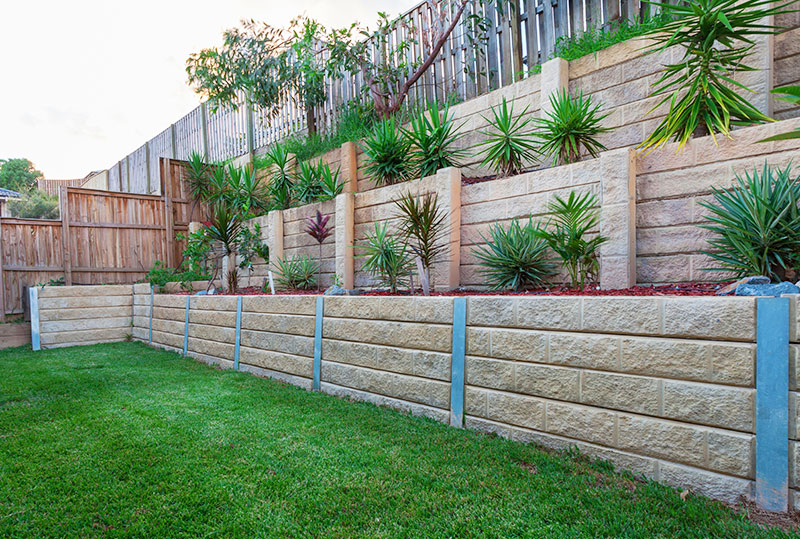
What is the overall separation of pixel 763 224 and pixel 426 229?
2738 mm

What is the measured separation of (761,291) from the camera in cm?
246

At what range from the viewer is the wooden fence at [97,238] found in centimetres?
878

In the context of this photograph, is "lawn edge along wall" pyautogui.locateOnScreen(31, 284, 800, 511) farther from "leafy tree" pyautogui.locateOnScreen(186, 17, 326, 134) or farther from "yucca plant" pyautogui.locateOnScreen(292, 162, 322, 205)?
"leafy tree" pyautogui.locateOnScreen(186, 17, 326, 134)

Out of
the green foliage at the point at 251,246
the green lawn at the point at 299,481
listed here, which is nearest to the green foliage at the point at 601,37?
the green lawn at the point at 299,481

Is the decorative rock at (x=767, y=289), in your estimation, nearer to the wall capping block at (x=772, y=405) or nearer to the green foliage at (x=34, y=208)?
the wall capping block at (x=772, y=405)

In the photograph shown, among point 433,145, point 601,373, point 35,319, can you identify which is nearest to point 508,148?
point 433,145

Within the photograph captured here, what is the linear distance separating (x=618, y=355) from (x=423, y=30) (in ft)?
21.0

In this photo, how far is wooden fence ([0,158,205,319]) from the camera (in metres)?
8.78

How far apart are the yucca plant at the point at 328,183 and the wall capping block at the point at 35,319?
5.76 m

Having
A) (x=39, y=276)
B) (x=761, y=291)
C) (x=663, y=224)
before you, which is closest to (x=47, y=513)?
(x=761, y=291)

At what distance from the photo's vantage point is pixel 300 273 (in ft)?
23.4

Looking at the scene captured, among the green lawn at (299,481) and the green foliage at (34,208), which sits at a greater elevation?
the green foliage at (34,208)

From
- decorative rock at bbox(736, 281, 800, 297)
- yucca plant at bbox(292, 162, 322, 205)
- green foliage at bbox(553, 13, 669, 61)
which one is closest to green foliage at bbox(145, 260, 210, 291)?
yucca plant at bbox(292, 162, 322, 205)

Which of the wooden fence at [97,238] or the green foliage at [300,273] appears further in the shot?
the wooden fence at [97,238]
